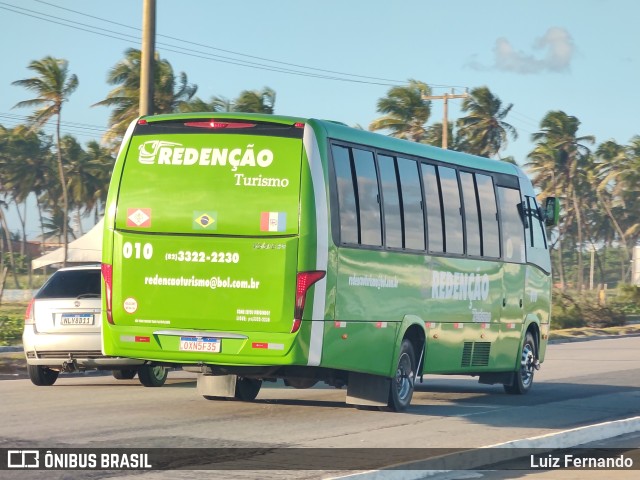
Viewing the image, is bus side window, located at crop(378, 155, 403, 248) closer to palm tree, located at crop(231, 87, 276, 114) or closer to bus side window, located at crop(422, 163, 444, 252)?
bus side window, located at crop(422, 163, 444, 252)


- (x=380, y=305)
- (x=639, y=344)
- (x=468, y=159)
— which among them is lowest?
(x=639, y=344)

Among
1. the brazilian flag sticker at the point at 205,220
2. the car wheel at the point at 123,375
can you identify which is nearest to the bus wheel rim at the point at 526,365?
the car wheel at the point at 123,375

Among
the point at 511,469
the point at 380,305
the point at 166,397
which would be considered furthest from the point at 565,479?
the point at 166,397

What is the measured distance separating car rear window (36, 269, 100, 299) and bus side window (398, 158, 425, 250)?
4651 mm

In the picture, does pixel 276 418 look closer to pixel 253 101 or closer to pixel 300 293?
pixel 300 293

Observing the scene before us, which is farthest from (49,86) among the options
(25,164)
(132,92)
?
(25,164)

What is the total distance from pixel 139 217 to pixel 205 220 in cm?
79

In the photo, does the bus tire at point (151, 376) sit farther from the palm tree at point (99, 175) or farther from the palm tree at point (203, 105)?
the palm tree at point (99, 175)

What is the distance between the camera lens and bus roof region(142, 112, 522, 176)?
13469 millimetres

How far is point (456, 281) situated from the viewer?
55.1 feet

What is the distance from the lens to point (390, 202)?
14883 millimetres

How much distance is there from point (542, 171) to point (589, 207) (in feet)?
64.1

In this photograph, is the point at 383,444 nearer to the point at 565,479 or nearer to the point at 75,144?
the point at 565,479

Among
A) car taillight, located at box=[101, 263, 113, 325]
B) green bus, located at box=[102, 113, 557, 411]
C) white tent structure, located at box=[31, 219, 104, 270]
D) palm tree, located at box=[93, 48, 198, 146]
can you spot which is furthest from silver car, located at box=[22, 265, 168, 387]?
palm tree, located at box=[93, 48, 198, 146]
